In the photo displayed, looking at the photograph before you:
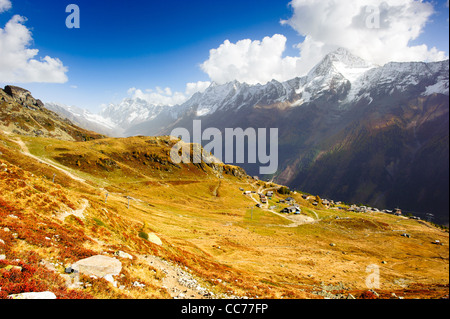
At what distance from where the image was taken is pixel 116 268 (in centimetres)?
1636

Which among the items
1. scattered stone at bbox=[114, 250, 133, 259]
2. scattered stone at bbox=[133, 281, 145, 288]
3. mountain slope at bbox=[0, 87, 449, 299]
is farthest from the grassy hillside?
scattered stone at bbox=[114, 250, 133, 259]

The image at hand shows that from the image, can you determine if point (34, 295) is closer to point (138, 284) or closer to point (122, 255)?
point (138, 284)

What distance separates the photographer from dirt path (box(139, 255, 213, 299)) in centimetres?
1754

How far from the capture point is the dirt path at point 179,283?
17.5 meters

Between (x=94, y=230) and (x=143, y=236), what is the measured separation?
7912 mm

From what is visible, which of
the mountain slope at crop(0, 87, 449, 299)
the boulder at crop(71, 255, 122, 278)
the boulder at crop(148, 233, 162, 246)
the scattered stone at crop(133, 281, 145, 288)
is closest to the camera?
the boulder at crop(71, 255, 122, 278)

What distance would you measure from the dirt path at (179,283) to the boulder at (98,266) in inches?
179

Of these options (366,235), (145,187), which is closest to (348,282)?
(366,235)

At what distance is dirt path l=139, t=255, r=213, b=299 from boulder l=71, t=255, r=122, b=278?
455 cm

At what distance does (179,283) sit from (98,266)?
7539mm

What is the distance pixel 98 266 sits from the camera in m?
15.6

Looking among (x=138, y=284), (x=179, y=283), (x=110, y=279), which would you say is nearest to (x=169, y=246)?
(x=179, y=283)

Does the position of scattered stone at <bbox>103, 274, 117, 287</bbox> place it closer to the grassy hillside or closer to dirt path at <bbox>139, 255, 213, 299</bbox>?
the grassy hillside
